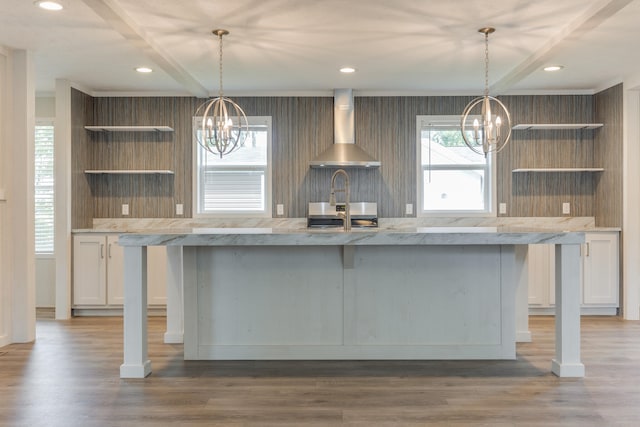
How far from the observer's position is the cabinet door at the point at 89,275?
17.9 ft

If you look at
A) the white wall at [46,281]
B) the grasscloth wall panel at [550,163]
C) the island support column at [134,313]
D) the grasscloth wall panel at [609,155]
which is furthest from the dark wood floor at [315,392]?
the grasscloth wall panel at [550,163]

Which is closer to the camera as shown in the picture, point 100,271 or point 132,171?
point 100,271

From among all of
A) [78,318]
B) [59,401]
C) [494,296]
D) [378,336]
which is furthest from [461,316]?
[78,318]

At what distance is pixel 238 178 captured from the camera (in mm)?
5938

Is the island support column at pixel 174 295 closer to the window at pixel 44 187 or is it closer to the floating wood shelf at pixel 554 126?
the window at pixel 44 187

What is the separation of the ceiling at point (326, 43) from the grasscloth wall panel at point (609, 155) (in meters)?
0.19

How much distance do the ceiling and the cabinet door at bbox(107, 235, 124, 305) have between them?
64.4 inches

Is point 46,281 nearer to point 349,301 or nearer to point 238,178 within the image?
point 238,178

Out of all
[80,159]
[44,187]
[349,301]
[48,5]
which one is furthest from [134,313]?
[44,187]

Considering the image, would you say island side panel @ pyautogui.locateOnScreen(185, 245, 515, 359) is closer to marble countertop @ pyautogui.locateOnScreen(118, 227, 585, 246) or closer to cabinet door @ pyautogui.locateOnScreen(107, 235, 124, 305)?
marble countertop @ pyautogui.locateOnScreen(118, 227, 585, 246)

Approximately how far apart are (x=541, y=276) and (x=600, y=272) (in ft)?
1.82

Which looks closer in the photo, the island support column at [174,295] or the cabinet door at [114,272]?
the island support column at [174,295]

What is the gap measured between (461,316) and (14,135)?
11.9ft

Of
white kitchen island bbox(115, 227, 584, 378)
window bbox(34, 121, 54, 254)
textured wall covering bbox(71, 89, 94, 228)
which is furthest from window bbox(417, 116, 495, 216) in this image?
window bbox(34, 121, 54, 254)
